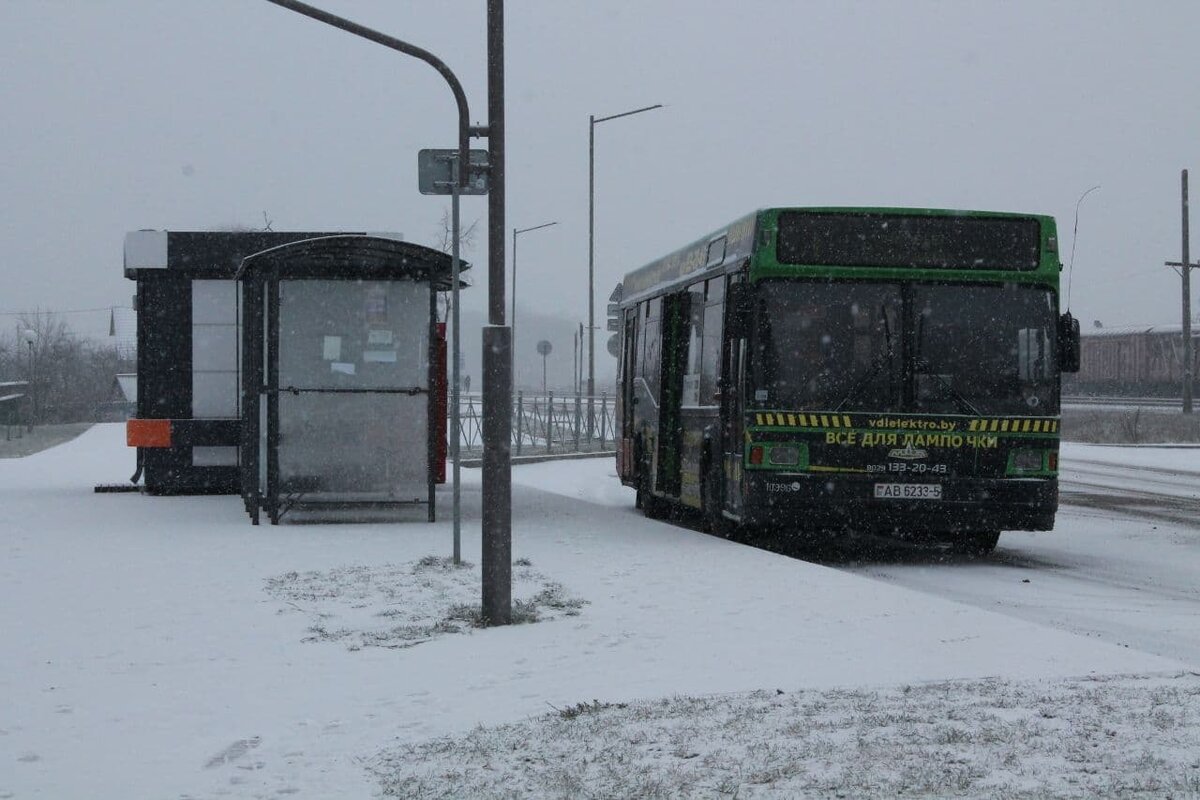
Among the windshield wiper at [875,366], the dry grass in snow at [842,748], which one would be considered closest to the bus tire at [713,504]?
the windshield wiper at [875,366]

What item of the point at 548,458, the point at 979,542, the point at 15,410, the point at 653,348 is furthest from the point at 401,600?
the point at 15,410

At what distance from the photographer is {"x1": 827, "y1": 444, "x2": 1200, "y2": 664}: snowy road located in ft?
33.2

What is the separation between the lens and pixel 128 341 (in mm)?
98312

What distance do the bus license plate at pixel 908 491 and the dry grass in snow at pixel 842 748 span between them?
20.1 ft

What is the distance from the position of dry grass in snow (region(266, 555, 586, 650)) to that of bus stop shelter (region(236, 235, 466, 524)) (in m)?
4.13

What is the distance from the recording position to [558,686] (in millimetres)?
7508

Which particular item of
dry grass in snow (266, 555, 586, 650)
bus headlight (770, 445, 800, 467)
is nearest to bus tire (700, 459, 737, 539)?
bus headlight (770, 445, 800, 467)

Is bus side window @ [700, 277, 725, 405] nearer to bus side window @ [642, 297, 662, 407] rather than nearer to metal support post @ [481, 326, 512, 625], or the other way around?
bus side window @ [642, 297, 662, 407]

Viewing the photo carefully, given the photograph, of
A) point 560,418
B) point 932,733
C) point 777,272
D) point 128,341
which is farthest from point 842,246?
point 128,341

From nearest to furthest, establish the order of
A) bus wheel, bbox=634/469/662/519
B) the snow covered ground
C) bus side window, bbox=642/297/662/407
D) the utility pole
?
the snow covered ground
bus side window, bbox=642/297/662/407
bus wheel, bbox=634/469/662/519
the utility pole

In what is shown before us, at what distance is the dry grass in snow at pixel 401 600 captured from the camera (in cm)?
918

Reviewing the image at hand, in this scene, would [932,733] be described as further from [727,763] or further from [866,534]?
[866,534]

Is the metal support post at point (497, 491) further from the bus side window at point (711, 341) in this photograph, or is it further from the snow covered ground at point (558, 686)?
the bus side window at point (711, 341)

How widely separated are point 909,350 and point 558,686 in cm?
663
